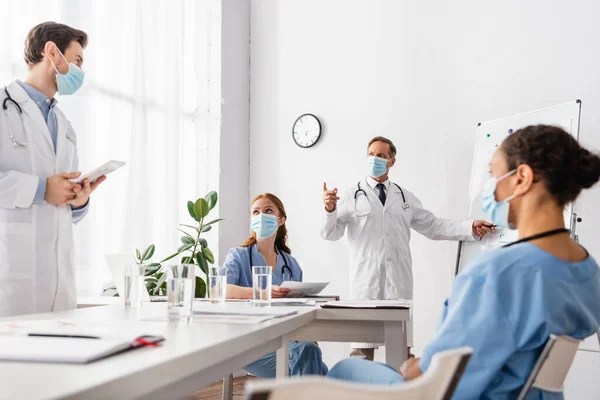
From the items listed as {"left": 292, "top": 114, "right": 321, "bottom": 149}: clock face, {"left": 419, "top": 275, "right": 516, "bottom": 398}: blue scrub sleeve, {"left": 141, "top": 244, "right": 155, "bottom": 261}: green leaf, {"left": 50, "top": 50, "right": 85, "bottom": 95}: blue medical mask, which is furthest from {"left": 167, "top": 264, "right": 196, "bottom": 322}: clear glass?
{"left": 292, "top": 114, "right": 321, "bottom": 149}: clock face

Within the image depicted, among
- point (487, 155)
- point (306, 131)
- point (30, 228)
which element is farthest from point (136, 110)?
point (487, 155)

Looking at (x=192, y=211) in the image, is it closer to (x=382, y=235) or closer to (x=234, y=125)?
(x=234, y=125)

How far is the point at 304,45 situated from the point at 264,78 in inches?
18.0

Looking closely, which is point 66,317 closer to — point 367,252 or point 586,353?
point 367,252

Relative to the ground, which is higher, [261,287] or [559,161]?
[559,161]

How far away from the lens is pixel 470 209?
3.99 meters

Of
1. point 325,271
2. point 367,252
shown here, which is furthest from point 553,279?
point 325,271

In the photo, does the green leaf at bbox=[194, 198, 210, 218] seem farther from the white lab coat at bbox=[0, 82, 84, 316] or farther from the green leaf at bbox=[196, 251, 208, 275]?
the white lab coat at bbox=[0, 82, 84, 316]

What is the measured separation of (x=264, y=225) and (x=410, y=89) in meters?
2.23

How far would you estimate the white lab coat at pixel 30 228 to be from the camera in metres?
2.06

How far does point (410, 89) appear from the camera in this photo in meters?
4.59

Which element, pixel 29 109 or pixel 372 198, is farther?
pixel 372 198

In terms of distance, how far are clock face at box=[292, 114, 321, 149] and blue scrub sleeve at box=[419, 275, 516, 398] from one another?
3.81 m

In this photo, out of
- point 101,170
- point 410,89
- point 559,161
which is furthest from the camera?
point 410,89
